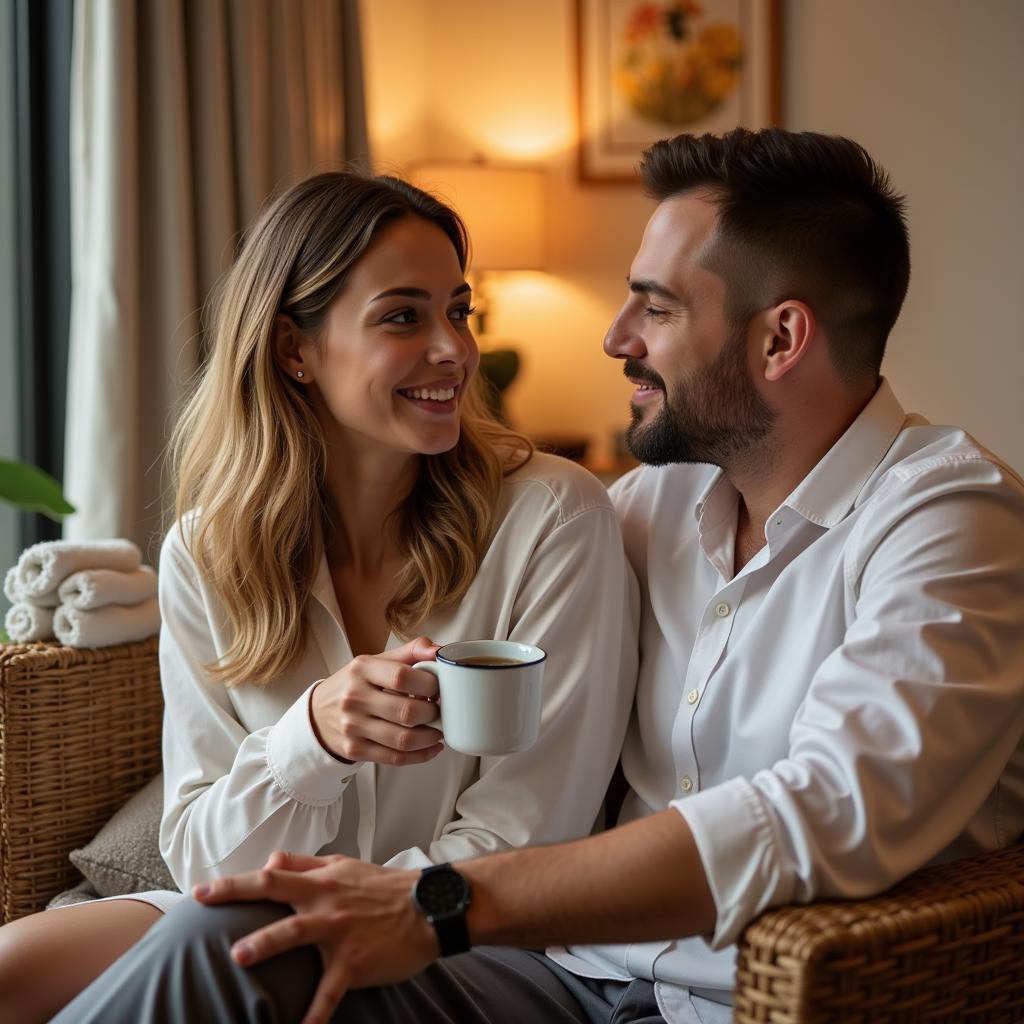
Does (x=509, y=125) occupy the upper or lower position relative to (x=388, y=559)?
upper

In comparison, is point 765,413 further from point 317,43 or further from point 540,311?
point 540,311

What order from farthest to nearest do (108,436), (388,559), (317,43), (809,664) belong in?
1. (317,43)
2. (108,436)
3. (388,559)
4. (809,664)

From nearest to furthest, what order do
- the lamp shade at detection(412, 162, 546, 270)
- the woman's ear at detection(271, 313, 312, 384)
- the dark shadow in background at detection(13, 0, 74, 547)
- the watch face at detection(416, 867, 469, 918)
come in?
1. the watch face at detection(416, 867, 469, 918)
2. the woman's ear at detection(271, 313, 312, 384)
3. the dark shadow in background at detection(13, 0, 74, 547)
4. the lamp shade at detection(412, 162, 546, 270)

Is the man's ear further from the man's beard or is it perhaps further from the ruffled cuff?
the ruffled cuff

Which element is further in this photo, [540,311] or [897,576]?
[540,311]

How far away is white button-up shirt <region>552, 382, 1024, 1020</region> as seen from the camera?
109 cm

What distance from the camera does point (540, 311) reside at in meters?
4.15

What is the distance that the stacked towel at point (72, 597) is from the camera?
1819 millimetres

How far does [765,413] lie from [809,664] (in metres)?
0.31

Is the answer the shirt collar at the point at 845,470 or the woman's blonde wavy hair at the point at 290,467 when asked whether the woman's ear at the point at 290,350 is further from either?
the shirt collar at the point at 845,470

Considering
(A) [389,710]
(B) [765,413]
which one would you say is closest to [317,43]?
(B) [765,413]

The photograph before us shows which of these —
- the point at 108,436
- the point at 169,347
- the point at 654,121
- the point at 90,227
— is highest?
the point at 654,121

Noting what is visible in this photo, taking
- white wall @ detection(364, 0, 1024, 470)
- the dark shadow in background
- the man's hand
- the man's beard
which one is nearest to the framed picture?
white wall @ detection(364, 0, 1024, 470)

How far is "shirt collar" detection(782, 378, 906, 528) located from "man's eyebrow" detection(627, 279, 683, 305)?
0.26 m
